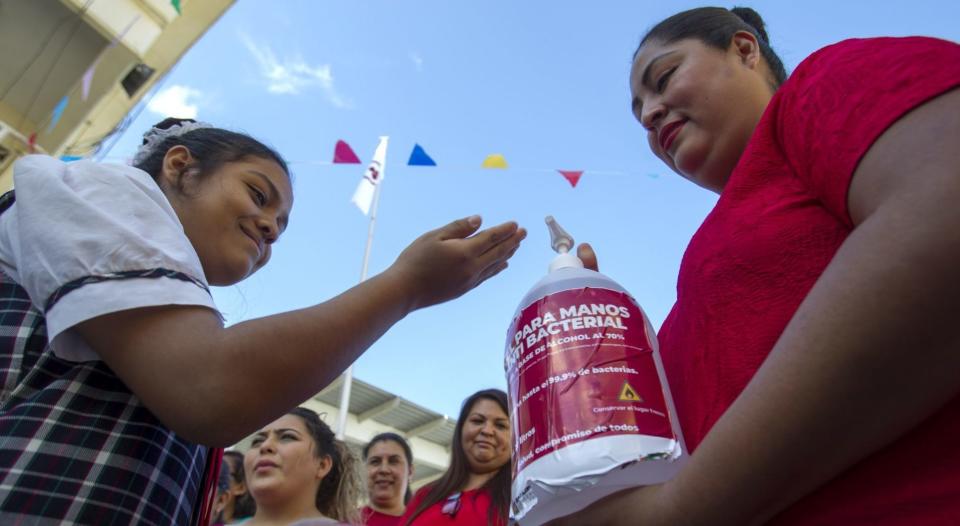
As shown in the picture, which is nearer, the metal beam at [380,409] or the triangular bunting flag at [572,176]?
the triangular bunting flag at [572,176]

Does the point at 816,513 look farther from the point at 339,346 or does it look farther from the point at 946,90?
the point at 339,346

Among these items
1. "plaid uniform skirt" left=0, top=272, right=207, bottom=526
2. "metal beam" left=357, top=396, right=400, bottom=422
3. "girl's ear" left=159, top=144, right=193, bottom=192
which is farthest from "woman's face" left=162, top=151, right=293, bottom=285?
"metal beam" left=357, top=396, right=400, bottom=422

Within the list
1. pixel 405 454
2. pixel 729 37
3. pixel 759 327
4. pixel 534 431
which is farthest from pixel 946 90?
pixel 405 454

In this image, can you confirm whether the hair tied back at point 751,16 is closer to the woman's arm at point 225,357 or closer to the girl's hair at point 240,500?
the woman's arm at point 225,357

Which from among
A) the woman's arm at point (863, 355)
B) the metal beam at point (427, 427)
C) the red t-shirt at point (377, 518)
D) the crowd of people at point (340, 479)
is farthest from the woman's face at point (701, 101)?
the metal beam at point (427, 427)

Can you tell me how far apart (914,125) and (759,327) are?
26 centimetres

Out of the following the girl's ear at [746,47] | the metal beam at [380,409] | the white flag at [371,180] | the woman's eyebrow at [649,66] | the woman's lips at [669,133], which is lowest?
the woman's lips at [669,133]

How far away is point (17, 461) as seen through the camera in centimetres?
88

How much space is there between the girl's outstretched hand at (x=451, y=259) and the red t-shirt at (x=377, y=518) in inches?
137

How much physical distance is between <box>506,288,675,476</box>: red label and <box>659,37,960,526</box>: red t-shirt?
0.08 metres

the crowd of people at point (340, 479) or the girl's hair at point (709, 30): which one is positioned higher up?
the girl's hair at point (709, 30)

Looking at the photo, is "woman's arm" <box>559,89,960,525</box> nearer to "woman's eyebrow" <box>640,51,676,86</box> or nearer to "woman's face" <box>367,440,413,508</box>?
"woman's eyebrow" <box>640,51,676,86</box>

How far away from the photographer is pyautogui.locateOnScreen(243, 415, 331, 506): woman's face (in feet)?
10.5

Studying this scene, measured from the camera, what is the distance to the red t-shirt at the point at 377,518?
4.29 m
